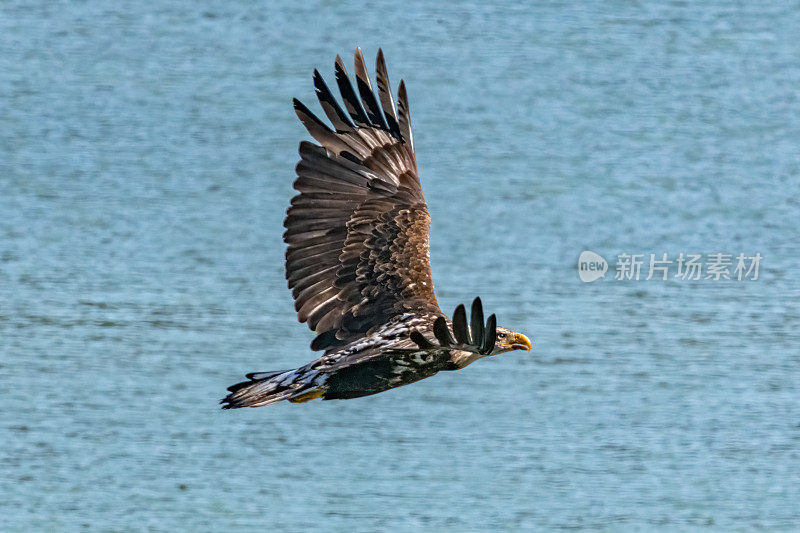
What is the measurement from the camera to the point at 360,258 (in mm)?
6730

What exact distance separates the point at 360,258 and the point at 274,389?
0.80 meters

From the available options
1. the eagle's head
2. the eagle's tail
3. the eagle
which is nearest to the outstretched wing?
the eagle

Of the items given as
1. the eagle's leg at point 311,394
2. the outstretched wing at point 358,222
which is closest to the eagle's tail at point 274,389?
the eagle's leg at point 311,394

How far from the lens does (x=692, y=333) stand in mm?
9000

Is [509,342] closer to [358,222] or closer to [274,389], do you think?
[358,222]

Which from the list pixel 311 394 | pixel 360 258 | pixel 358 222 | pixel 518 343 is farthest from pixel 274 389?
pixel 518 343

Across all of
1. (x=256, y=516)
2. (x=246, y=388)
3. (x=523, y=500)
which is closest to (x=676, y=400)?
(x=523, y=500)

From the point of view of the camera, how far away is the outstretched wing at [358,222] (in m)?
6.65

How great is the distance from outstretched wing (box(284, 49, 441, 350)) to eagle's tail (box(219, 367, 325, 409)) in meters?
0.42

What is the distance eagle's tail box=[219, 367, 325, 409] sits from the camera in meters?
6.11

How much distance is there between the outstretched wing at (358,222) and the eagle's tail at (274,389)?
42 centimetres

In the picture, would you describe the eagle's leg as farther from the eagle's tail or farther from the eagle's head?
the eagle's head

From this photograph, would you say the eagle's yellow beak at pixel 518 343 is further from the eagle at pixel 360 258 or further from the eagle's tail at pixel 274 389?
the eagle's tail at pixel 274 389

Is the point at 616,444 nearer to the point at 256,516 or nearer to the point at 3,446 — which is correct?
the point at 256,516
